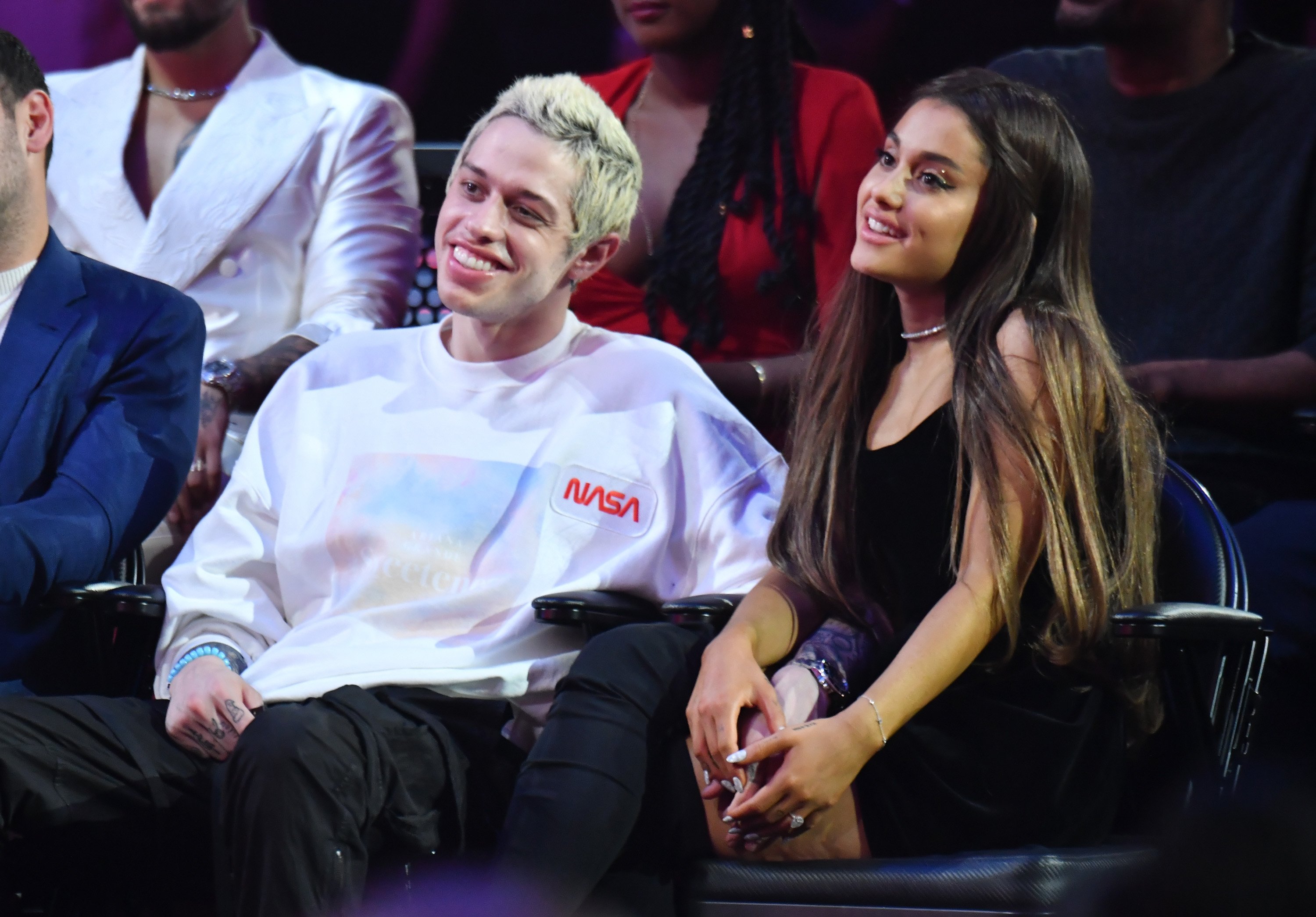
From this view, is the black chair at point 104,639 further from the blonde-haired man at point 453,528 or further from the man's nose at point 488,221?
the man's nose at point 488,221

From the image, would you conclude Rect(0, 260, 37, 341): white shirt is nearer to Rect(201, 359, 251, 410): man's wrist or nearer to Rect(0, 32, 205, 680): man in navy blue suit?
Rect(0, 32, 205, 680): man in navy blue suit

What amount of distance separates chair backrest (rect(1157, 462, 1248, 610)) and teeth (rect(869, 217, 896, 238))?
18.4 inches

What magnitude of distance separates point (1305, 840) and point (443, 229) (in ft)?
5.58

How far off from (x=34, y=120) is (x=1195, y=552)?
70.4 inches

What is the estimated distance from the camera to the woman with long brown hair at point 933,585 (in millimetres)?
1581

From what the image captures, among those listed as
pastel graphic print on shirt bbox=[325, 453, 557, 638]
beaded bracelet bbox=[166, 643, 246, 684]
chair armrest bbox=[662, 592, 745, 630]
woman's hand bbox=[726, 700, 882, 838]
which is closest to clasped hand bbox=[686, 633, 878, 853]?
woman's hand bbox=[726, 700, 882, 838]

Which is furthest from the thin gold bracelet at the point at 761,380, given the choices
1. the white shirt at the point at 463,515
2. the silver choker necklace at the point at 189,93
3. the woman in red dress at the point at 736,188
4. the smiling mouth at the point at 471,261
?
the silver choker necklace at the point at 189,93

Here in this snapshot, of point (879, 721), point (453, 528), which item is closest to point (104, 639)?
point (453, 528)

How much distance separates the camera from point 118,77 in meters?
3.19

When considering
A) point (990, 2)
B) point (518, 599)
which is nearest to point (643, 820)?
point (518, 599)

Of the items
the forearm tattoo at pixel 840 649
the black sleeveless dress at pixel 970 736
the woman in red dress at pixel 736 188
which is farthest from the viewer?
the woman in red dress at pixel 736 188

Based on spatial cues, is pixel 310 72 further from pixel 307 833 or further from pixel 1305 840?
pixel 1305 840

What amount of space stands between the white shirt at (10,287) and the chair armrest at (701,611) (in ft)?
3.68

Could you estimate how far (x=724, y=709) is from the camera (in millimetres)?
1595
